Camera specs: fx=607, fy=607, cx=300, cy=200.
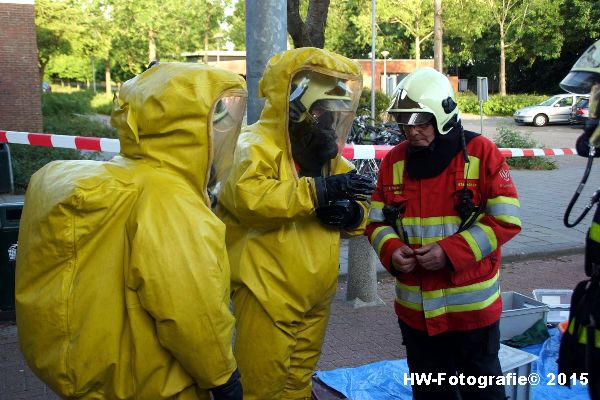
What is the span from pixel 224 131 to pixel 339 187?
2.09ft

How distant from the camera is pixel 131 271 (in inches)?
72.1

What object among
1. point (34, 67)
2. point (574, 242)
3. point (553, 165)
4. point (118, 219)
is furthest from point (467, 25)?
point (118, 219)

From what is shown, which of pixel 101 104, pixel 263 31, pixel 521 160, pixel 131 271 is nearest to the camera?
pixel 131 271

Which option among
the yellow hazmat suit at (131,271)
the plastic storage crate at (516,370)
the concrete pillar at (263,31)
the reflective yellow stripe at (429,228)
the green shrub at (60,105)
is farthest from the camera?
the green shrub at (60,105)

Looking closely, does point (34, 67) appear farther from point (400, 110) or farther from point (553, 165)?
point (400, 110)

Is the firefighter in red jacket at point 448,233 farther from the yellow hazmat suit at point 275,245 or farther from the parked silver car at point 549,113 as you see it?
the parked silver car at point 549,113

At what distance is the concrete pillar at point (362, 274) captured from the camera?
5457 mm

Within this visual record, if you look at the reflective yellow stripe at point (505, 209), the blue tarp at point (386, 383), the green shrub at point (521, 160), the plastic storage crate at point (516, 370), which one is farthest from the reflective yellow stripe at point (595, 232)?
the green shrub at point (521, 160)

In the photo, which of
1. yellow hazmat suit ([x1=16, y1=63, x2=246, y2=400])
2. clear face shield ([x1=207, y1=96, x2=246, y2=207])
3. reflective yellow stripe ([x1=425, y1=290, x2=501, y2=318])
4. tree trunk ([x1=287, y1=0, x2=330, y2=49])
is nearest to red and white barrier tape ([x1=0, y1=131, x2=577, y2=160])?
tree trunk ([x1=287, y1=0, x2=330, y2=49])

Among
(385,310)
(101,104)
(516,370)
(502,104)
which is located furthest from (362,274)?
(502,104)

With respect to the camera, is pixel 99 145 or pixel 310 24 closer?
pixel 99 145

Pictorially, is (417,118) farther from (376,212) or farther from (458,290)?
(458,290)

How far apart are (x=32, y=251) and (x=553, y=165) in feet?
49.3

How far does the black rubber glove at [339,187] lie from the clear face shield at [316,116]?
258 mm
